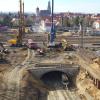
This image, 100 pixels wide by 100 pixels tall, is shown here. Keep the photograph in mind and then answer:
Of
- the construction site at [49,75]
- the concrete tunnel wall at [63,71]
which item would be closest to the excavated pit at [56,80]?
the construction site at [49,75]

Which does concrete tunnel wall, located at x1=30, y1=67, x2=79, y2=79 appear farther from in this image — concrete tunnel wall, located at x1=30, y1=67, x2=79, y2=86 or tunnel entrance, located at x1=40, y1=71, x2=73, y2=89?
tunnel entrance, located at x1=40, y1=71, x2=73, y2=89

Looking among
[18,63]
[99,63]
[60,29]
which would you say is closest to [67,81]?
[99,63]

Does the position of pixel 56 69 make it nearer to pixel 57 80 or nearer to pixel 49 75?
pixel 57 80

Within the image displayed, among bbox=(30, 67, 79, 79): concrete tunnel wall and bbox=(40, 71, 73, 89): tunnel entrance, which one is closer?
bbox=(40, 71, 73, 89): tunnel entrance

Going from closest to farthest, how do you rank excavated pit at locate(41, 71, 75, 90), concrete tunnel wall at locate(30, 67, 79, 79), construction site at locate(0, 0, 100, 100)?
1. construction site at locate(0, 0, 100, 100)
2. excavated pit at locate(41, 71, 75, 90)
3. concrete tunnel wall at locate(30, 67, 79, 79)

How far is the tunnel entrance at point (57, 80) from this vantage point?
44844mm

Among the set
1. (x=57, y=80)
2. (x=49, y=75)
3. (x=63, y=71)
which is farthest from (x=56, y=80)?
(x=63, y=71)

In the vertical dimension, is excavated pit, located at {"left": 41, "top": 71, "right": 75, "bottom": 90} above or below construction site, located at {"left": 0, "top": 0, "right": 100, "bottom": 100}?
below

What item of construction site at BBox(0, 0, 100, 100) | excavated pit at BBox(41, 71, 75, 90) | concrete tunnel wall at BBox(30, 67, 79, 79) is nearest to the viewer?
construction site at BBox(0, 0, 100, 100)

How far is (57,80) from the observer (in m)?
48.7

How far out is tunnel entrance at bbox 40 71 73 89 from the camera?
4484cm

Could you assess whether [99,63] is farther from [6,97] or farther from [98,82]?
[6,97]

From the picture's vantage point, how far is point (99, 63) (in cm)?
4762

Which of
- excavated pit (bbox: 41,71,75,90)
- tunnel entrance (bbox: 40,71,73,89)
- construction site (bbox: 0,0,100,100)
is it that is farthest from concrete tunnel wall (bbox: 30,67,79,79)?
excavated pit (bbox: 41,71,75,90)
